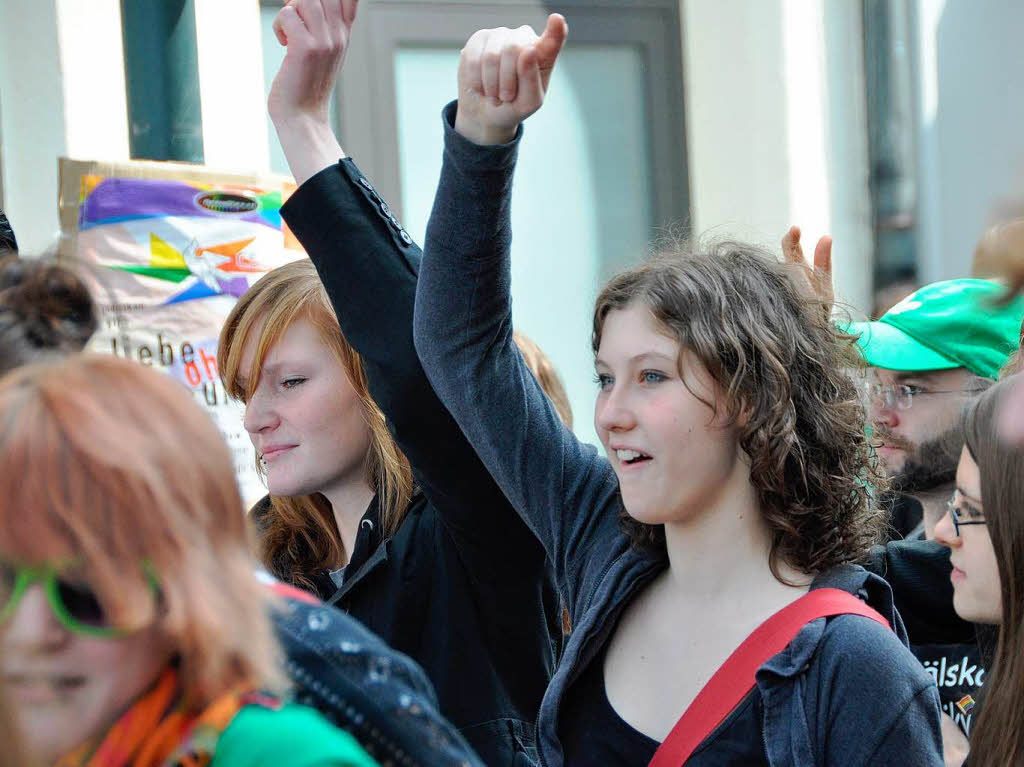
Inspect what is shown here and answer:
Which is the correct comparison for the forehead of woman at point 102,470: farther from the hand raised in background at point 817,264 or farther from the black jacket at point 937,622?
the black jacket at point 937,622

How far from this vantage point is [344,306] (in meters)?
1.95

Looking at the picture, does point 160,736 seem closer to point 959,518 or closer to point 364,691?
point 364,691

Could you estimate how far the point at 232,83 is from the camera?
4129 millimetres

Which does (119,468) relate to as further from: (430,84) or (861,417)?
(430,84)

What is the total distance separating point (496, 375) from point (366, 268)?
24 centimetres

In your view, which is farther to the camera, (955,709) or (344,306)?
(955,709)

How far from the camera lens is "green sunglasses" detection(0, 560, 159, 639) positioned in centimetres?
106

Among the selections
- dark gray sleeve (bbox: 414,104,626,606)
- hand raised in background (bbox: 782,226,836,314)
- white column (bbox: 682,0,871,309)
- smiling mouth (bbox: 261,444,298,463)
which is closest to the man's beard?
hand raised in background (bbox: 782,226,836,314)

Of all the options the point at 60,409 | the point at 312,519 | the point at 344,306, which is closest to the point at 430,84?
the point at 312,519

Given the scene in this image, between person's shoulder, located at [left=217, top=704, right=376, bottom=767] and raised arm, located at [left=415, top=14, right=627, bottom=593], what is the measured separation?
871 millimetres

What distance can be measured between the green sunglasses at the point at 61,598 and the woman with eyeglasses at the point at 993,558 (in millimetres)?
1103

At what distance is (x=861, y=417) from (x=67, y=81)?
2.70 m

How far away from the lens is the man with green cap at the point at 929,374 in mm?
2906

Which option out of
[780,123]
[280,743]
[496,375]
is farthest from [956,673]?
[780,123]
